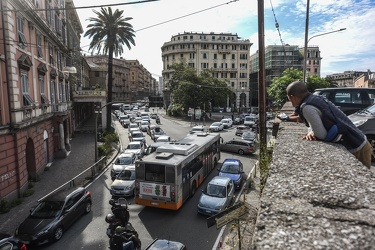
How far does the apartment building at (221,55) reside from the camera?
8869 centimetres

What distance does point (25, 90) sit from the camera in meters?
Answer: 19.4

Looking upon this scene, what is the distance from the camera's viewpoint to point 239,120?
61000 mm

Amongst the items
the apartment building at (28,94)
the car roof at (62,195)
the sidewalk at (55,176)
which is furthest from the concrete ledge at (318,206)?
the sidewalk at (55,176)

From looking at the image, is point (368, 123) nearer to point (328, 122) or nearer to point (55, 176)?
point (328, 122)

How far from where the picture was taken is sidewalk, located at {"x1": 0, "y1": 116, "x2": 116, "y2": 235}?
14.4 metres

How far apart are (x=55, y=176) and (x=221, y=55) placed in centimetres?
7503

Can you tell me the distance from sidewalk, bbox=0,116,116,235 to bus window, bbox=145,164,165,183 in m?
6.56

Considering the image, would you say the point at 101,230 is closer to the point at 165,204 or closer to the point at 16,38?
the point at 165,204

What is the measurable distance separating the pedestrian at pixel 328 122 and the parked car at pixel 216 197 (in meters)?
10.7

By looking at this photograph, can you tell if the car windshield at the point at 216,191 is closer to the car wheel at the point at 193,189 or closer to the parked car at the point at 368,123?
the car wheel at the point at 193,189

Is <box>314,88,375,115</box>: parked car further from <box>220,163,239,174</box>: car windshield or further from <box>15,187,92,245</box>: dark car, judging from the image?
<box>15,187,92,245</box>: dark car

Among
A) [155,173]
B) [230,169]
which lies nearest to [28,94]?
[155,173]

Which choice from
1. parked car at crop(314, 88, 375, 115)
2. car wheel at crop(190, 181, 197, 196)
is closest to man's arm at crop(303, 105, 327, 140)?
parked car at crop(314, 88, 375, 115)

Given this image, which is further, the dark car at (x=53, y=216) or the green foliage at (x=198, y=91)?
the green foliage at (x=198, y=91)
